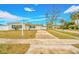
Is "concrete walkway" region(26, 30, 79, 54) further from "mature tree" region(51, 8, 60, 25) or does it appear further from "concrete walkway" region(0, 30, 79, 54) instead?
"mature tree" region(51, 8, 60, 25)

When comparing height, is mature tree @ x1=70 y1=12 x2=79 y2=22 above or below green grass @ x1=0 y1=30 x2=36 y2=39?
above

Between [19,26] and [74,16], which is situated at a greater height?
[74,16]

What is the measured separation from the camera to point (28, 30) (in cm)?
254

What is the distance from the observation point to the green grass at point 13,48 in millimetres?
2422

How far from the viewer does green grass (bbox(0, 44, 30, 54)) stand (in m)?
2.42

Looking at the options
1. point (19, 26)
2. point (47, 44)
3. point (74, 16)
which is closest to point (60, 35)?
point (47, 44)

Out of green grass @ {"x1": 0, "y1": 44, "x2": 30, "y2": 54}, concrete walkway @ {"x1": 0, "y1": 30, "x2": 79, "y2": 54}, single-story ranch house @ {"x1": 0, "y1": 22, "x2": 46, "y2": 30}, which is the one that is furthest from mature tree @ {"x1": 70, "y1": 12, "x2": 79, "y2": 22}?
green grass @ {"x1": 0, "y1": 44, "x2": 30, "y2": 54}

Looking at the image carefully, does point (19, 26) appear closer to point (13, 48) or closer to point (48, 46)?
point (13, 48)

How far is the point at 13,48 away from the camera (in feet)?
8.04

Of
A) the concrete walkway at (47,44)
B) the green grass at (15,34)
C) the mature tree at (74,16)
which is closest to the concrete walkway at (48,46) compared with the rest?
the concrete walkway at (47,44)

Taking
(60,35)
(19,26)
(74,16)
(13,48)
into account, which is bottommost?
(13,48)

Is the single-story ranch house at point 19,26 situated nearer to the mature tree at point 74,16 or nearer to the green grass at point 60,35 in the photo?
the green grass at point 60,35
